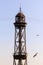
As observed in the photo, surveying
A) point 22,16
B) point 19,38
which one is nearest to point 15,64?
point 19,38

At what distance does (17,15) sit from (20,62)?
1340 centimetres

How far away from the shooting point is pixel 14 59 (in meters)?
86.4

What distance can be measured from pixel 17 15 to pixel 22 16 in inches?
60.6

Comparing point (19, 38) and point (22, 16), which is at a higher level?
point (22, 16)

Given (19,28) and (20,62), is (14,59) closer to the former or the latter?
(20,62)

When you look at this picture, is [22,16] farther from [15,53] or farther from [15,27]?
[15,53]

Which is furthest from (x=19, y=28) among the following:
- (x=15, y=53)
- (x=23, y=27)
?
(x=15, y=53)

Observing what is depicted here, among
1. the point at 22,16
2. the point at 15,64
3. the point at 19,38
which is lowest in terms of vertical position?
the point at 15,64

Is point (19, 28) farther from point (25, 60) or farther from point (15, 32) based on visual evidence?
point (25, 60)

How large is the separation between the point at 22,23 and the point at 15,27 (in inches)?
103

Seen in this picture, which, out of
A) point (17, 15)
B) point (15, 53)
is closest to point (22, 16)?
point (17, 15)

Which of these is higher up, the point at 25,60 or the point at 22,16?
the point at 22,16

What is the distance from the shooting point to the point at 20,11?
89.1 m

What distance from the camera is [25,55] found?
282 feet
